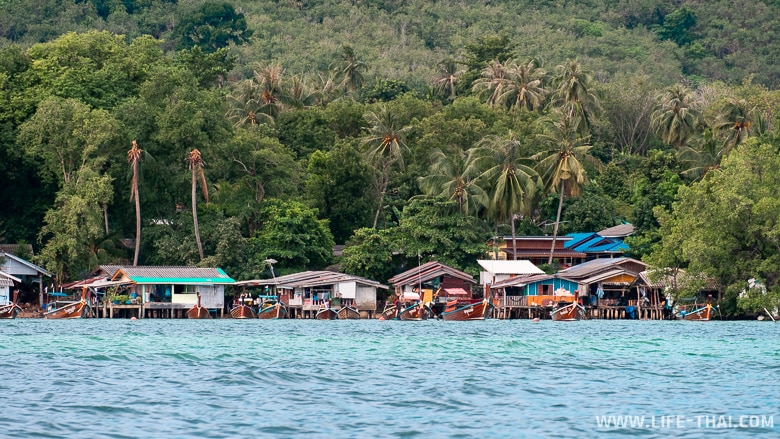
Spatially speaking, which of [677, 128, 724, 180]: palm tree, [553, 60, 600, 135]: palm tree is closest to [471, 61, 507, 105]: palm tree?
[553, 60, 600, 135]: palm tree

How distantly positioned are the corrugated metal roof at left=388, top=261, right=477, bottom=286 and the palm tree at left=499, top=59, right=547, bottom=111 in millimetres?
29418

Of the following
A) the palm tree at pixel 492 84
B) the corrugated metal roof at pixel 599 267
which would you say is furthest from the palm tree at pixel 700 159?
the palm tree at pixel 492 84

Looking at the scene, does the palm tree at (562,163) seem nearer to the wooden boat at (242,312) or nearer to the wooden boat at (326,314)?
the wooden boat at (326,314)

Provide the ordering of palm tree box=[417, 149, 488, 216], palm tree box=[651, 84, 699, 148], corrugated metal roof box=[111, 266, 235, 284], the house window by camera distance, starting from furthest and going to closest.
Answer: palm tree box=[651, 84, 699, 148] < palm tree box=[417, 149, 488, 216] < the house window < corrugated metal roof box=[111, 266, 235, 284]

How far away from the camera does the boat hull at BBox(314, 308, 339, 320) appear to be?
227ft

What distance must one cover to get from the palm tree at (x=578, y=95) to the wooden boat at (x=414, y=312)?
93.3 ft

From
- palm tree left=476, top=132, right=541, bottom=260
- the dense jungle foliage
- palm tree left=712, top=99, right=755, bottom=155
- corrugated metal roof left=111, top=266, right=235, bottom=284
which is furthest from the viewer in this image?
palm tree left=712, top=99, right=755, bottom=155

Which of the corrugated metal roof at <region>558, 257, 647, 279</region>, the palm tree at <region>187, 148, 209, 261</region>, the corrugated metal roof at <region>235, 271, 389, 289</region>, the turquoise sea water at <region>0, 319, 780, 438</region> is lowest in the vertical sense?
the turquoise sea water at <region>0, 319, 780, 438</region>

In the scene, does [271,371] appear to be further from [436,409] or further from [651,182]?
[651,182]

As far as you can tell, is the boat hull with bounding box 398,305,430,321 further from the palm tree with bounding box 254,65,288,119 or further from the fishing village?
the palm tree with bounding box 254,65,288,119

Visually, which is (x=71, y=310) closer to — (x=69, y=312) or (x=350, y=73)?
(x=69, y=312)

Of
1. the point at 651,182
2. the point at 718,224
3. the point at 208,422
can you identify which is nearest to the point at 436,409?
the point at 208,422

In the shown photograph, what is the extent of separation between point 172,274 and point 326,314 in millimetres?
9468

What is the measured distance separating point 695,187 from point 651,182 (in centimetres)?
1568
